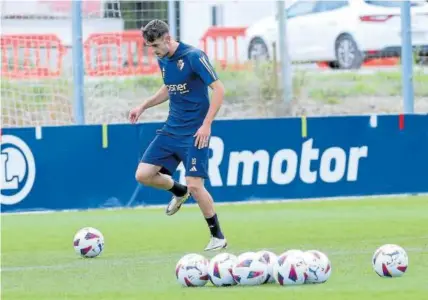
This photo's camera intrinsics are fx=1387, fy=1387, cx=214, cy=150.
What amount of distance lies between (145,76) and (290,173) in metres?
5.94

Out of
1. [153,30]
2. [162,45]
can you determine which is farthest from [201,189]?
[153,30]

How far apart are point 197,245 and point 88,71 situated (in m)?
7.25

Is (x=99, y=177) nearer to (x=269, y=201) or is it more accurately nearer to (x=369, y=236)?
(x=269, y=201)

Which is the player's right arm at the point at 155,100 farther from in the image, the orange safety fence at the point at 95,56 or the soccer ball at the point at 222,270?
the orange safety fence at the point at 95,56

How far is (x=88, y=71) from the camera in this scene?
1983cm

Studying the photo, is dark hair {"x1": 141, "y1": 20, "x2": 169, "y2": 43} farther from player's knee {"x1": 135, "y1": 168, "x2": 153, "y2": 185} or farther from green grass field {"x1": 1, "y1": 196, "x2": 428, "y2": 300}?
green grass field {"x1": 1, "y1": 196, "x2": 428, "y2": 300}

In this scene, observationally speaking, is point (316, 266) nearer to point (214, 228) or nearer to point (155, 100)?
point (214, 228)

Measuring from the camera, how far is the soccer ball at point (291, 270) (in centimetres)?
959

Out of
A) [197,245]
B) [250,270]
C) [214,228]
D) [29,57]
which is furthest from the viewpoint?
[29,57]

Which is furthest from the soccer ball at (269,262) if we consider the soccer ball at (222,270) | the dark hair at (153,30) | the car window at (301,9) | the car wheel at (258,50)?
the car wheel at (258,50)

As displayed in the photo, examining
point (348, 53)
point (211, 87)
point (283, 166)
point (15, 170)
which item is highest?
point (348, 53)

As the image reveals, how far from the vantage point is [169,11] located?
20.1 m

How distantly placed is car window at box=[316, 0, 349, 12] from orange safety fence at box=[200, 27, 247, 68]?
1.55 meters

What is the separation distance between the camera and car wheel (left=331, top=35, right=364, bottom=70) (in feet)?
74.9
